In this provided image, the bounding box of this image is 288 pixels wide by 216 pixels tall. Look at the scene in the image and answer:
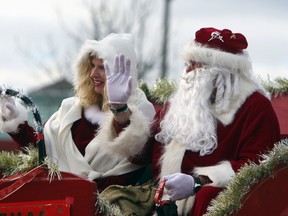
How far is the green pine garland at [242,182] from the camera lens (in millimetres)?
3395

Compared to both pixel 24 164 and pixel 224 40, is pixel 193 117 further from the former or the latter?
pixel 24 164

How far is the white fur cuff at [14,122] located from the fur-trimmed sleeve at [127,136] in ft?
1.38

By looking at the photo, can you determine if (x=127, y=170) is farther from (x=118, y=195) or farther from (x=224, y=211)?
(x=224, y=211)

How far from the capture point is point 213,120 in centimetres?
393

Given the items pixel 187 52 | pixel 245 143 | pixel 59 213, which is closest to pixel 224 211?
pixel 245 143

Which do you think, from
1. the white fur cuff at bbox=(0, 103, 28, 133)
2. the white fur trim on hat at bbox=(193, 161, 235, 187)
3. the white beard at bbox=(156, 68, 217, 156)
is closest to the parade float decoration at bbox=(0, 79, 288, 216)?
the white fur trim on hat at bbox=(193, 161, 235, 187)

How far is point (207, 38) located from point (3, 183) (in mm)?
1303

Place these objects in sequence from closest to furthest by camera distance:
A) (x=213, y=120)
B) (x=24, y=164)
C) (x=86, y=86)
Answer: (x=24, y=164) < (x=213, y=120) < (x=86, y=86)

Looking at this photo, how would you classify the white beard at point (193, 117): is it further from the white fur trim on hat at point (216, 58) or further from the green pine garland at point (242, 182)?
the green pine garland at point (242, 182)

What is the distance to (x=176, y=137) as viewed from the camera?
3.98 metres

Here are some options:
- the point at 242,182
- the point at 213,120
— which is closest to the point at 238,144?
the point at 213,120

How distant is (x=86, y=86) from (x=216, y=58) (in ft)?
2.96

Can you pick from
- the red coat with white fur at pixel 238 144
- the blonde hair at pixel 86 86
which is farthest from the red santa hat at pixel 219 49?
the blonde hair at pixel 86 86

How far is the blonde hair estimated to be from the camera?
176 inches
